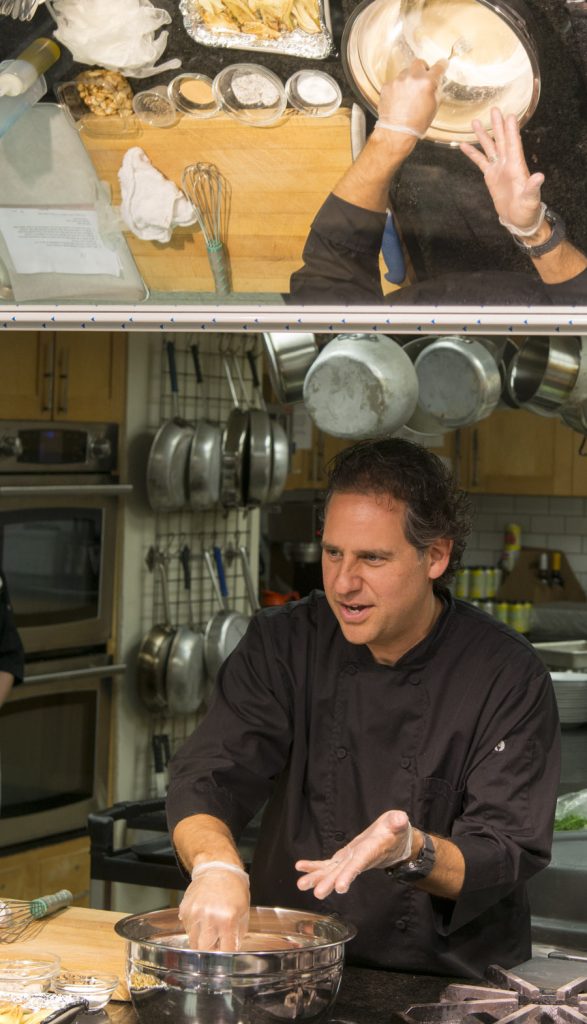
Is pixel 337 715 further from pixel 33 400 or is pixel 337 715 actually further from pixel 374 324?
pixel 33 400

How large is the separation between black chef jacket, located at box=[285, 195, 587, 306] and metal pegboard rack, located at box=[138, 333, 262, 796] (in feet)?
11.2

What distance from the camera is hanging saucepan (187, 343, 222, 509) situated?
17.1ft

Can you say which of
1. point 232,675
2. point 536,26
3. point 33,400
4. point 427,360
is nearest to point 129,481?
point 33,400

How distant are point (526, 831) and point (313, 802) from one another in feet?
1.25

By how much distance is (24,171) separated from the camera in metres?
2.07

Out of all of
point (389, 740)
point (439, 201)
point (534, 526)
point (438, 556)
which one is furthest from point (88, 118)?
point (534, 526)

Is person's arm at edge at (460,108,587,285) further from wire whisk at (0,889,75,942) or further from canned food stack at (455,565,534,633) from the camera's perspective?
canned food stack at (455,565,534,633)

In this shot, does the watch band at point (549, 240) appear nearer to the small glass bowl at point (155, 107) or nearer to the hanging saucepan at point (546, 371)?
the small glass bowl at point (155, 107)

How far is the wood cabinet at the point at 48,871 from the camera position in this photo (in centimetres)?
477

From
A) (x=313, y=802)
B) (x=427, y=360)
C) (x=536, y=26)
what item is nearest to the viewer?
(x=536, y=26)

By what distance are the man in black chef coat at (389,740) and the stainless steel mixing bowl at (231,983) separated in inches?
11.2

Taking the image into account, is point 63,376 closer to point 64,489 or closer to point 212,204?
point 64,489

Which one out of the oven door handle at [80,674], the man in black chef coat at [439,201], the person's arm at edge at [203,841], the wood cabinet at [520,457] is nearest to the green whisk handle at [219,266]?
the man in black chef coat at [439,201]

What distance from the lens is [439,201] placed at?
1.88 metres
